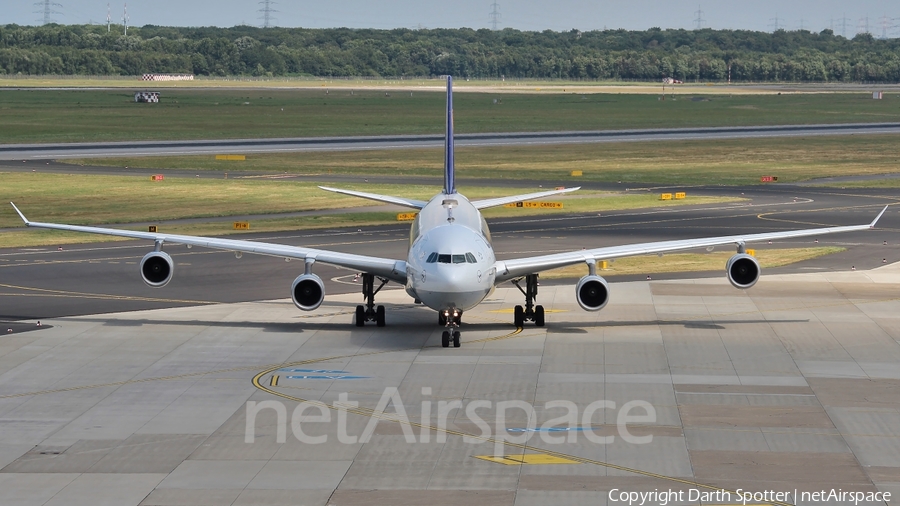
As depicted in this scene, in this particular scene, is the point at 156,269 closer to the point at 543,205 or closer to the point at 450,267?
the point at 450,267

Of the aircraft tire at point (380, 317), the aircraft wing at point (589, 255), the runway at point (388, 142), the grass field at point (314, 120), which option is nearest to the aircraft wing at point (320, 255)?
the aircraft tire at point (380, 317)

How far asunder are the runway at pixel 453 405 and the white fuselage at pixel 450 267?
70.5 inches

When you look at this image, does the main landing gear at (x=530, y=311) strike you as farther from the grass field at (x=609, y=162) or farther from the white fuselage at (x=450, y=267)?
the grass field at (x=609, y=162)

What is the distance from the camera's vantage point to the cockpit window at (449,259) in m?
38.5

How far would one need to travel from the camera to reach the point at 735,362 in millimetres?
37375

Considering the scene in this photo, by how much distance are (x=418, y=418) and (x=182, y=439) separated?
19.1 ft

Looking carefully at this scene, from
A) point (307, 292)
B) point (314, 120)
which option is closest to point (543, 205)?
point (307, 292)

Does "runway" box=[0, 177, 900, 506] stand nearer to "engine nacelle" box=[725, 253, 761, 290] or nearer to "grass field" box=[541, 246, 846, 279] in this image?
"engine nacelle" box=[725, 253, 761, 290]

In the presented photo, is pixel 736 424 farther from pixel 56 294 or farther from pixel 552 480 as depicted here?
pixel 56 294

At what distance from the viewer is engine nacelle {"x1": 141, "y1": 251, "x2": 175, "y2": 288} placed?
42750 millimetres

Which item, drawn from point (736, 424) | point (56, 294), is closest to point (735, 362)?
point (736, 424)

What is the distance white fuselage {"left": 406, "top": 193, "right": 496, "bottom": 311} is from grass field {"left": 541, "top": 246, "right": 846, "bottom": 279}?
15772mm

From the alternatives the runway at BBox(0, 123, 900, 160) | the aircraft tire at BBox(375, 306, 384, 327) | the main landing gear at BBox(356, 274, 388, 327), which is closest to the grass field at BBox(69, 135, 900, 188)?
the runway at BBox(0, 123, 900, 160)

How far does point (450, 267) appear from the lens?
38.3 metres
